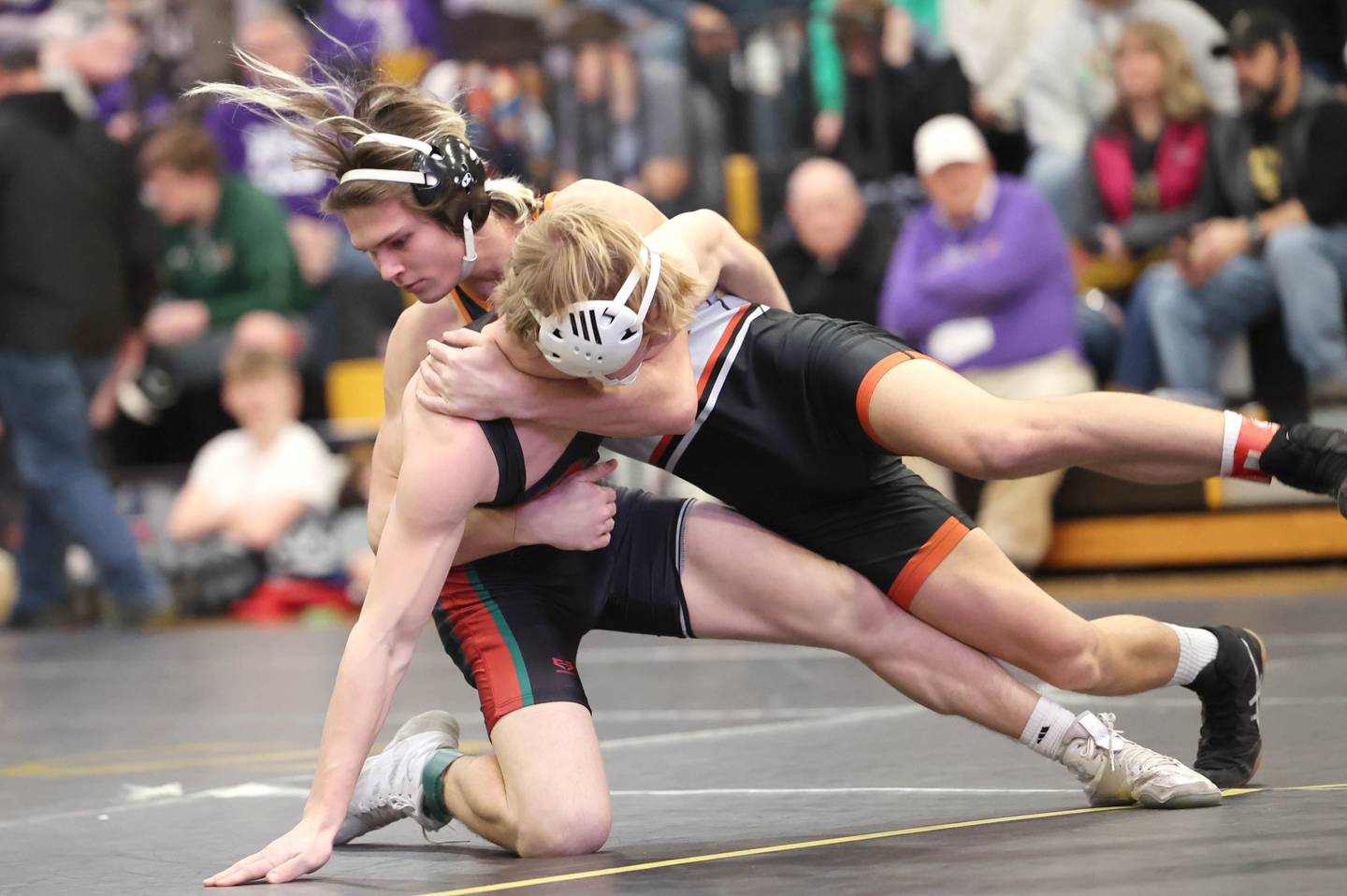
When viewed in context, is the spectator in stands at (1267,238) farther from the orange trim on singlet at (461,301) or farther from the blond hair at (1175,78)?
the orange trim on singlet at (461,301)

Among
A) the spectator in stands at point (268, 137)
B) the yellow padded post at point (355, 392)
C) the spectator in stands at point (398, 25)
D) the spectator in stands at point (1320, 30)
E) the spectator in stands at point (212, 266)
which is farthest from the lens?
the spectator in stands at point (398, 25)

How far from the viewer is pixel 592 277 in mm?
3068

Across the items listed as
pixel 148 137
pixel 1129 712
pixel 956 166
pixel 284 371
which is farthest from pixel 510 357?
pixel 148 137

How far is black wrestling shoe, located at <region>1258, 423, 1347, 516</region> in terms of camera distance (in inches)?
121

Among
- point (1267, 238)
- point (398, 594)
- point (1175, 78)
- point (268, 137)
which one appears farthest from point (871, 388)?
point (268, 137)

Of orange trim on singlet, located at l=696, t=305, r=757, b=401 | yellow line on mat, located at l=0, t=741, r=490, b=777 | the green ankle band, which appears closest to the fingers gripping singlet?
the green ankle band

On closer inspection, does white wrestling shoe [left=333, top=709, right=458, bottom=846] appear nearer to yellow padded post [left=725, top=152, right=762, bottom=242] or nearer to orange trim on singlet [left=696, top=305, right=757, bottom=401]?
orange trim on singlet [left=696, top=305, right=757, bottom=401]

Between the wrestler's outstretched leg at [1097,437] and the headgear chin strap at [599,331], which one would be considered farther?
the wrestler's outstretched leg at [1097,437]

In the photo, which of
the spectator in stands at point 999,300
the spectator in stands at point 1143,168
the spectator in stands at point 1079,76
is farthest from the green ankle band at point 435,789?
the spectator in stands at point 1079,76

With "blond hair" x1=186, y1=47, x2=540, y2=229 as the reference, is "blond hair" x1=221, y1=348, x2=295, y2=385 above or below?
above

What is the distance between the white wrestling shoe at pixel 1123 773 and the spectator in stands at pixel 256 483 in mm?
5299

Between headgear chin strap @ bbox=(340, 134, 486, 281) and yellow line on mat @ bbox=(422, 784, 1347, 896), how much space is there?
1101mm

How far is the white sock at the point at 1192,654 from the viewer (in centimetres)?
360

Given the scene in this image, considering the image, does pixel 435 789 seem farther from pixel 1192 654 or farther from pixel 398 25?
pixel 398 25
